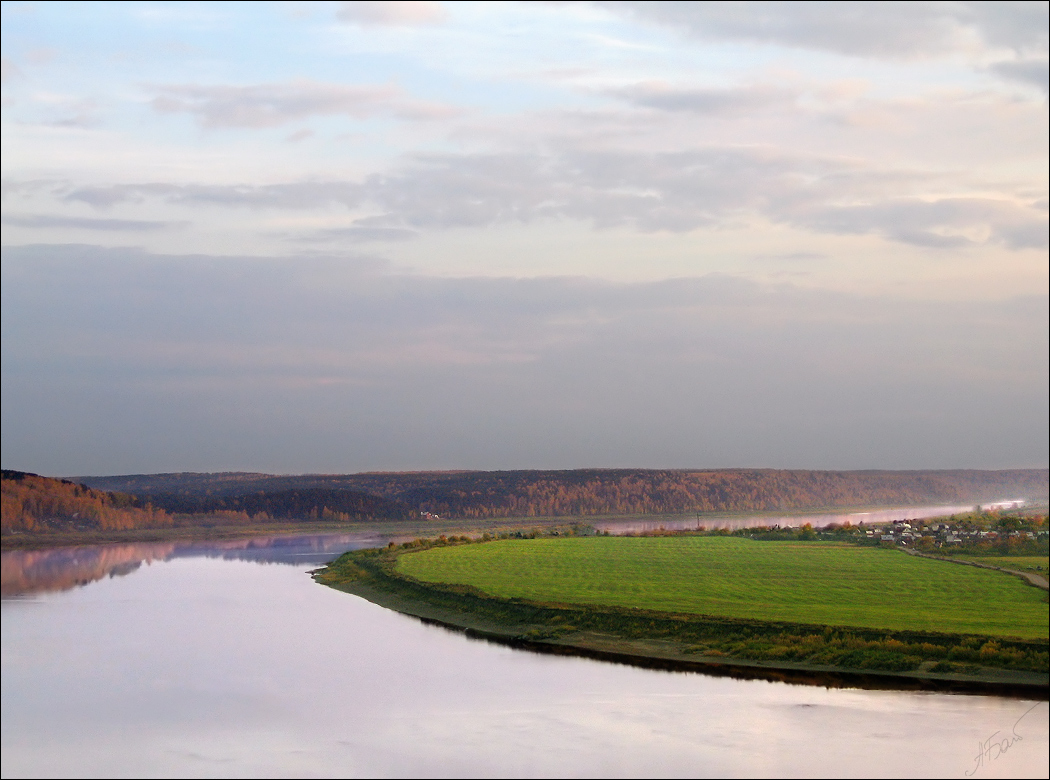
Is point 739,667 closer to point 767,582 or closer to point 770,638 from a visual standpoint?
point 770,638

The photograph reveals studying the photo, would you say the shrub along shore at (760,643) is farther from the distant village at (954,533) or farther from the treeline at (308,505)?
the treeline at (308,505)

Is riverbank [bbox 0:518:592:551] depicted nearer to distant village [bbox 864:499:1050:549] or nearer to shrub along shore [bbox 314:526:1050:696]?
shrub along shore [bbox 314:526:1050:696]

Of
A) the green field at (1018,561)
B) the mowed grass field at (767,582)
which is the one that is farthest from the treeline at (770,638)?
the green field at (1018,561)

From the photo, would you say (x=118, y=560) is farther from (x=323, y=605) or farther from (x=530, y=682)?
(x=530, y=682)

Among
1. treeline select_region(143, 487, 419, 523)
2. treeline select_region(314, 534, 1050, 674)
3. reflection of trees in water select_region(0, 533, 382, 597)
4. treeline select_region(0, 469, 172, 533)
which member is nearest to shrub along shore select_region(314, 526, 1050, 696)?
treeline select_region(314, 534, 1050, 674)

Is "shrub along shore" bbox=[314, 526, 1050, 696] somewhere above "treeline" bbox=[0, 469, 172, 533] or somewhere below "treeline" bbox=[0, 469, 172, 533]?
below
